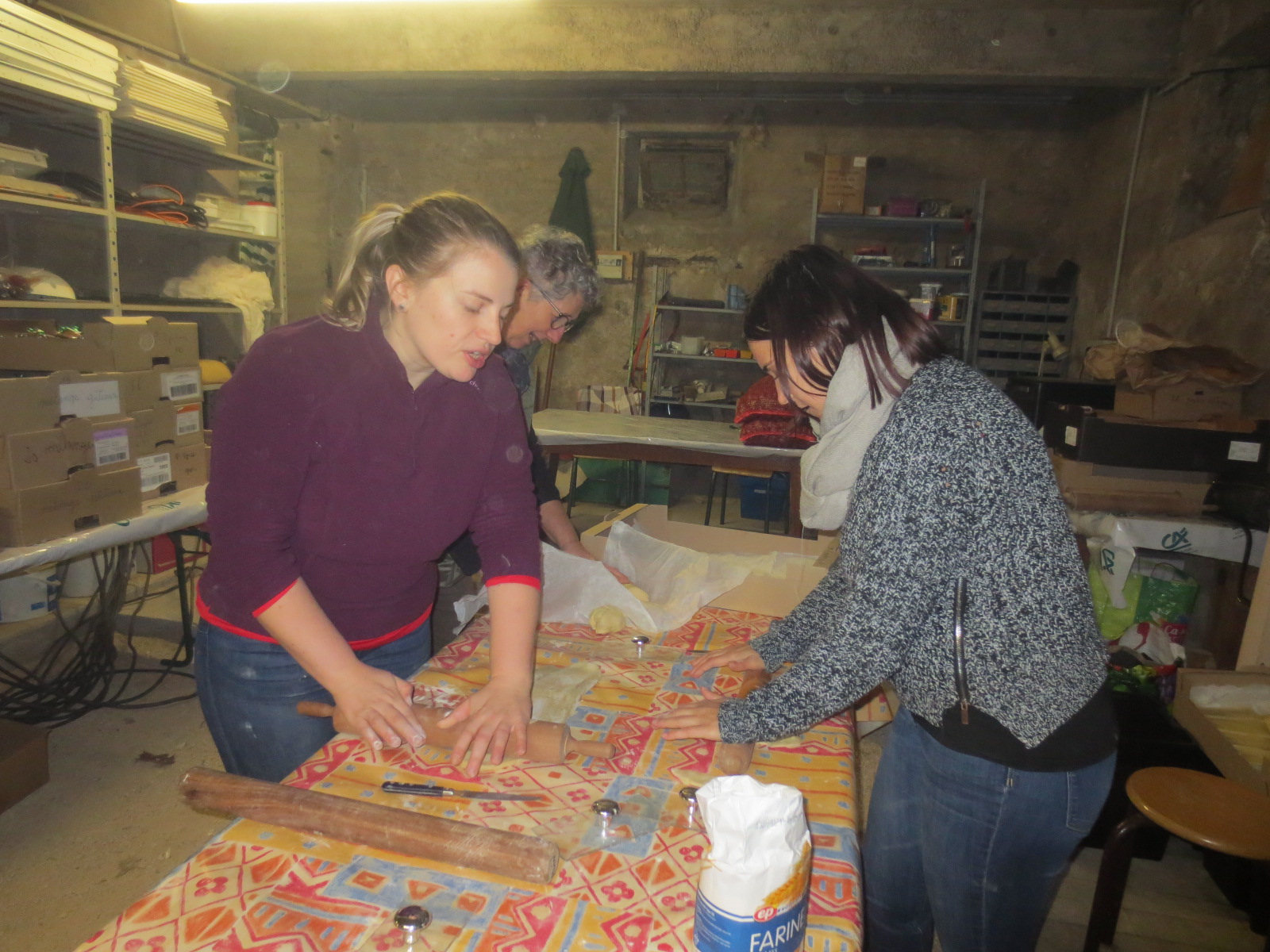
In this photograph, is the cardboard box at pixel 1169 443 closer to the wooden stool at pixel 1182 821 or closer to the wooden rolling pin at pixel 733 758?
the wooden stool at pixel 1182 821

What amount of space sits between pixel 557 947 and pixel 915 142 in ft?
21.3

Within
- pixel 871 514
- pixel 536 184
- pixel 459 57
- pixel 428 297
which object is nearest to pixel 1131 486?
pixel 871 514

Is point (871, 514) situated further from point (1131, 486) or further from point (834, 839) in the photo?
point (1131, 486)

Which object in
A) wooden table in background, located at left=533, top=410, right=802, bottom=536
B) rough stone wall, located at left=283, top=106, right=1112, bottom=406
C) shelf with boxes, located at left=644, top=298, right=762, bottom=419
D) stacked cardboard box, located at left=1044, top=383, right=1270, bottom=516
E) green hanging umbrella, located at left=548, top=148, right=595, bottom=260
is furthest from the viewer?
green hanging umbrella, located at left=548, top=148, right=595, bottom=260

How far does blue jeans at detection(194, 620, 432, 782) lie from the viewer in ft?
3.75

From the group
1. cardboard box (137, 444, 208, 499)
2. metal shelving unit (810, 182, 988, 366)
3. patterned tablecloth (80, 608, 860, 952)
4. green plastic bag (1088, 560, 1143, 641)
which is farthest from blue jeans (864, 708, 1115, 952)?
metal shelving unit (810, 182, 988, 366)

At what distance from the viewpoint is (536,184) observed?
657 centimetres

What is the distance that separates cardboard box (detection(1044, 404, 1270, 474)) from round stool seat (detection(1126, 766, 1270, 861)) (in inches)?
50.1

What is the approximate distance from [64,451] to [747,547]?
6.37 ft

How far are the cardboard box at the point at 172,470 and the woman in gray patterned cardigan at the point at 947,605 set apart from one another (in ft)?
7.47

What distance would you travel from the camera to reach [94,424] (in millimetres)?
2250

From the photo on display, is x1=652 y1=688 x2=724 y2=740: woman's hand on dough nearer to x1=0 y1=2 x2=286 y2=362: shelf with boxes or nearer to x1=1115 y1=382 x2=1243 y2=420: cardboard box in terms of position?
x1=1115 y1=382 x2=1243 y2=420: cardboard box

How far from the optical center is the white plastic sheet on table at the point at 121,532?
6.63ft

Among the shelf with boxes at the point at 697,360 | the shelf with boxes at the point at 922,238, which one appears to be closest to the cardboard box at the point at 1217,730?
the shelf with boxes at the point at 922,238
